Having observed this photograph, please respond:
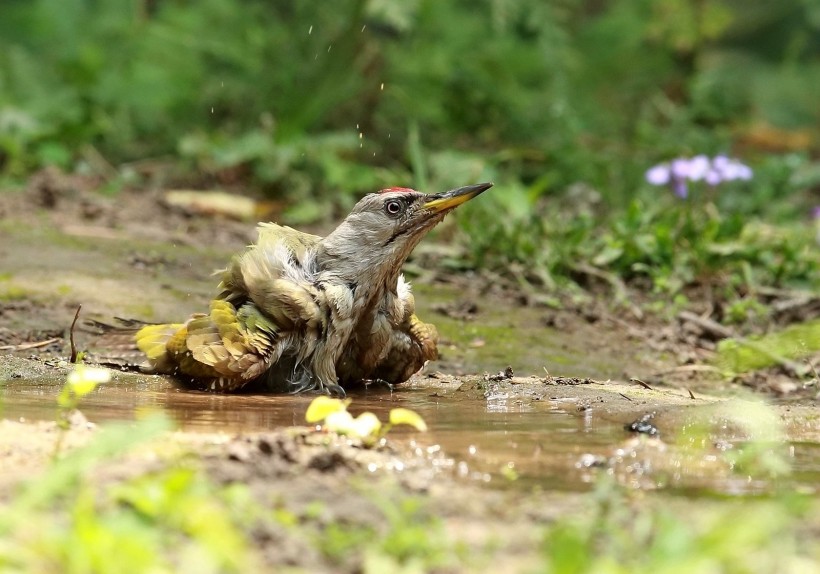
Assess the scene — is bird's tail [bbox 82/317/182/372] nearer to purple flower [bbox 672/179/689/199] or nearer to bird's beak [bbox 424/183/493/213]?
bird's beak [bbox 424/183/493/213]

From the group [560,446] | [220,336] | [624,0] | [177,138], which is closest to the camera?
[560,446]

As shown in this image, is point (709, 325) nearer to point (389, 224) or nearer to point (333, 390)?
point (389, 224)

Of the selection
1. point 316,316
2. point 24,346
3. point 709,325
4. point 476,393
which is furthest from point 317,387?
point 709,325

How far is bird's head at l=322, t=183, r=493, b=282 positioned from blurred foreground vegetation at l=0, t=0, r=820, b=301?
326cm

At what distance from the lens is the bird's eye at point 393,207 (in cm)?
526

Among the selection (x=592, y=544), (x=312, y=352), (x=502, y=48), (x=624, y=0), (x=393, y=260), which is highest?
(x=624, y=0)

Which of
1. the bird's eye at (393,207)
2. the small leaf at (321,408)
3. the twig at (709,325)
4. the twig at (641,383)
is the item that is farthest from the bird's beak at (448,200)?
the twig at (709,325)

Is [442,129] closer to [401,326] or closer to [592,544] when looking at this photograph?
[401,326]

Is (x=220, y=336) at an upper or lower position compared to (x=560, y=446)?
upper

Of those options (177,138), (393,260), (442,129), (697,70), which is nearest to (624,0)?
(697,70)

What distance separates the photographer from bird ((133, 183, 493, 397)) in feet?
16.0

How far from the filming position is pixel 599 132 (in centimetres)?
1232

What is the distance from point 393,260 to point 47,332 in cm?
188

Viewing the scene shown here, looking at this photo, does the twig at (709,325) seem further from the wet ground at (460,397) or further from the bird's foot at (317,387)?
the bird's foot at (317,387)
